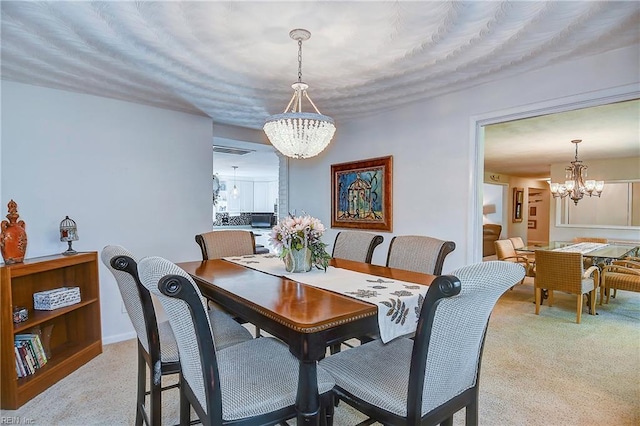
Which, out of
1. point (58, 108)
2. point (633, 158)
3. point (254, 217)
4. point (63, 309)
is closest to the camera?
point (63, 309)

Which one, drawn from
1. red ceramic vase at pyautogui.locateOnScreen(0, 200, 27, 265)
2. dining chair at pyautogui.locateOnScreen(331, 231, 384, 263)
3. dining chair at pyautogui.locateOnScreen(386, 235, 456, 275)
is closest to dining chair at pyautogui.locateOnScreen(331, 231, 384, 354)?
dining chair at pyautogui.locateOnScreen(331, 231, 384, 263)

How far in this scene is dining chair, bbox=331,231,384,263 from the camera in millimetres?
2744

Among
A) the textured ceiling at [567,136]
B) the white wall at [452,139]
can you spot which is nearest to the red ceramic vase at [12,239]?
the white wall at [452,139]

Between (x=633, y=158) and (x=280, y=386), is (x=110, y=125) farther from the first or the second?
(x=633, y=158)

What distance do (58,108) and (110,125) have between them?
391 millimetres

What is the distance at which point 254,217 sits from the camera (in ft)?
31.0

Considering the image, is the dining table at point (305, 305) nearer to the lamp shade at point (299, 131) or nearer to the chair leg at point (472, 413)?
the chair leg at point (472, 413)

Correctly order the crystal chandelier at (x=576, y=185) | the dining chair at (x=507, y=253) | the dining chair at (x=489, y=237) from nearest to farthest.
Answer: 1. the dining chair at (x=507, y=253)
2. the crystal chandelier at (x=576, y=185)
3. the dining chair at (x=489, y=237)

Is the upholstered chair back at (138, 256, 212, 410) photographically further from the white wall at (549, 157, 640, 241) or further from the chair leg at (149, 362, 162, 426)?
the white wall at (549, 157, 640, 241)

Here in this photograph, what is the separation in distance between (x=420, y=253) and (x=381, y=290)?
85cm

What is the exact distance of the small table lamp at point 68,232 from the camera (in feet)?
9.16

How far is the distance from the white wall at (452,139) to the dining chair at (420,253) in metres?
0.79

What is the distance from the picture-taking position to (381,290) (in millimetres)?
1694

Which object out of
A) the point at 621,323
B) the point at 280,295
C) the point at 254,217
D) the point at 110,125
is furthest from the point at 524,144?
the point at 254,217
